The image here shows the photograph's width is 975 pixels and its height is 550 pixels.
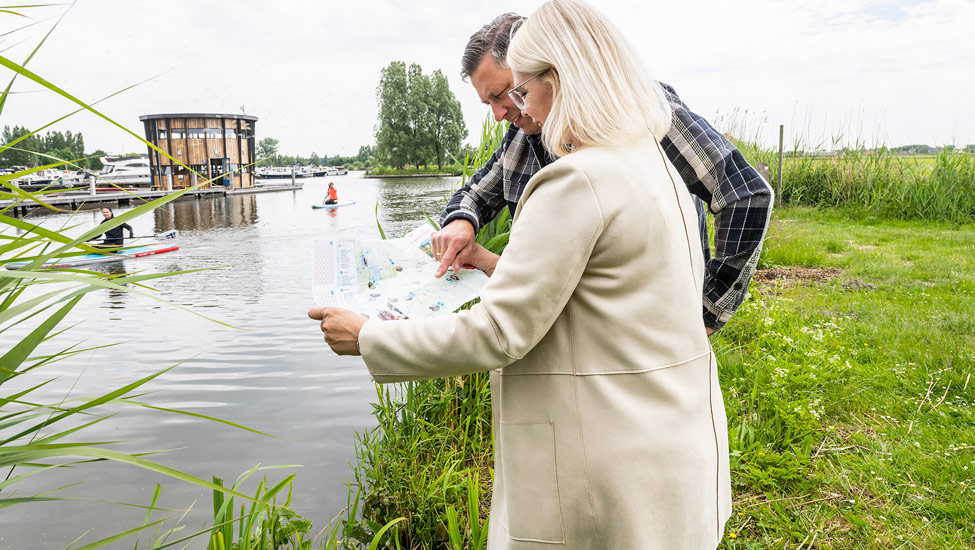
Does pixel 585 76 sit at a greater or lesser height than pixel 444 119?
lesser

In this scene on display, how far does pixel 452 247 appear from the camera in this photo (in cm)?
189

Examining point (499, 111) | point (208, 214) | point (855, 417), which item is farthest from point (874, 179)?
point (208, 214)

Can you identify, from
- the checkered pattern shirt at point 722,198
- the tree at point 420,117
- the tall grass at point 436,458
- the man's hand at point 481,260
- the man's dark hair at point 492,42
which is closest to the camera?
the checkered pattern shirt at point 722,198

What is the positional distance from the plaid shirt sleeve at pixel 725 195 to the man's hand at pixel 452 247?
0.63 m

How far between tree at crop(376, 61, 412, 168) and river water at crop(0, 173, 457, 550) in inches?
1962

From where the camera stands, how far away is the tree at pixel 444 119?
62037 mm

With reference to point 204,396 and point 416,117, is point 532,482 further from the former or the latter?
point 416,117

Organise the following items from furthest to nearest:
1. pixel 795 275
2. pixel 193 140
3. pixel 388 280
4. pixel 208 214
→ pixel 193 140 < pixel 208 214 < pixel 795 275 < pixel 388 280

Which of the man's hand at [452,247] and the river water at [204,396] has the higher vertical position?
the man's hand at [452,247]

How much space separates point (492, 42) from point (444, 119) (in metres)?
62.9

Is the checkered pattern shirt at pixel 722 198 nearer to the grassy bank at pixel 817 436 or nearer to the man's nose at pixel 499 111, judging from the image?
the man's nose at pixel 499 111

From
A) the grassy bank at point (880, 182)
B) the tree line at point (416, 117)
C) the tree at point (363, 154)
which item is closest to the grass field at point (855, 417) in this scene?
the grassy bank at point (880, 182)

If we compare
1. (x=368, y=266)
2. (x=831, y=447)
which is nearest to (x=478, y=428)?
(x=831, y=447)

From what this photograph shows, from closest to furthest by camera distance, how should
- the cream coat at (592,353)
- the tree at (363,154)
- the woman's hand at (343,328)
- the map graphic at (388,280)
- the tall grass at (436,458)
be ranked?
the cream coat at (592,353) → the woman's hand at (343,328) → the map graphic at (388,280) → the tall grass at (436,458) → the tree at (363,154)
